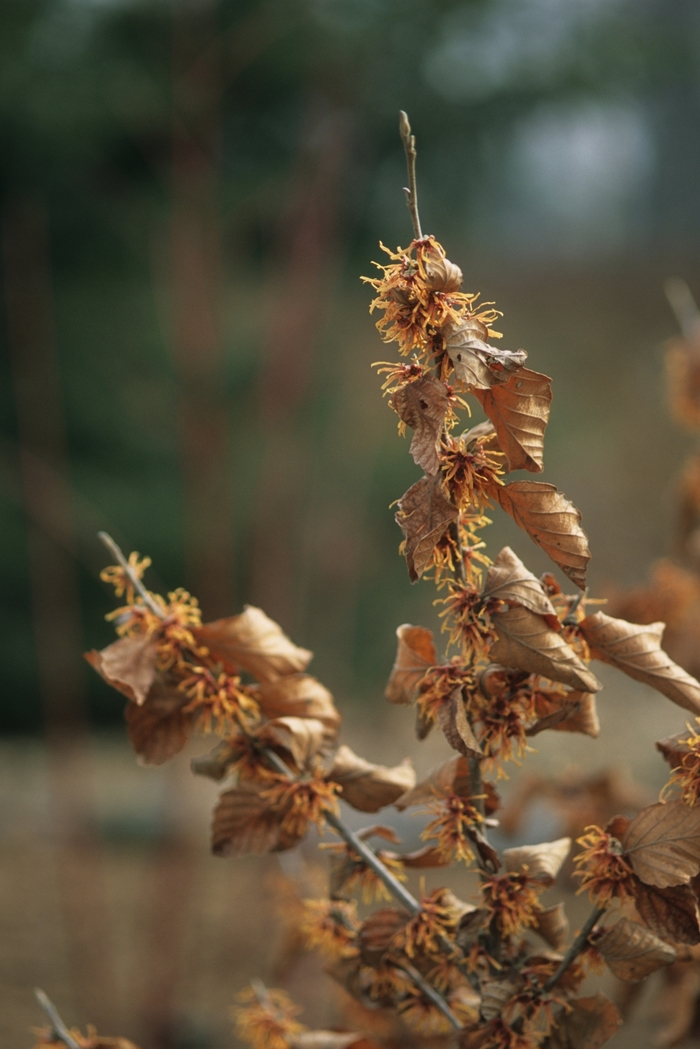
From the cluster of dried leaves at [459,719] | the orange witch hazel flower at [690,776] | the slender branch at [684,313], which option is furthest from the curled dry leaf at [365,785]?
the slender branch at [684,313]

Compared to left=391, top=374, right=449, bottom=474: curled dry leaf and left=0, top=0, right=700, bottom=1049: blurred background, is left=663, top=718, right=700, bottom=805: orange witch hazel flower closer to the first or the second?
left=391, top=374, right=449, bottom=474: curled dry leaf

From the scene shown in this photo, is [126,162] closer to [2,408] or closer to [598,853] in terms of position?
[2,408]

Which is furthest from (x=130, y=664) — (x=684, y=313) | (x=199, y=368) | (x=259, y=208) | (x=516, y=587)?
(x=259, y=208)

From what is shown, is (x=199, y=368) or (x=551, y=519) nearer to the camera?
(x=551, y=519)

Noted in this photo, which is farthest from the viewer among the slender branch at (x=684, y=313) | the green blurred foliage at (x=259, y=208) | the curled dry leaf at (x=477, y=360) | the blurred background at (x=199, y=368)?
the green blurred foliage at (x=259, y=208)

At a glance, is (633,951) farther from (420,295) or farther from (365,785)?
(420,295)

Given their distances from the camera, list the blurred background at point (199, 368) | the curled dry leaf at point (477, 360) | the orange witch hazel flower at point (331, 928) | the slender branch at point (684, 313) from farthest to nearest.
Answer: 1. the blurred background at point (199, 368)
2. the slender branch at point (684, 313)
3. the orange witch hazel flower at point (331, 928)
4. the curled dry leaf at point (477, 360)

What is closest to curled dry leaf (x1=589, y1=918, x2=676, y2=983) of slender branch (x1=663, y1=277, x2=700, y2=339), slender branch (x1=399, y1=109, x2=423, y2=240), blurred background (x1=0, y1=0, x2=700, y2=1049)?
slender branch (x1=399, y1=109, x2=423, y2=240)

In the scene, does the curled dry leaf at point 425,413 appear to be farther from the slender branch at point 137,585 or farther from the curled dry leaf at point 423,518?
the slender branch at point 137,585
